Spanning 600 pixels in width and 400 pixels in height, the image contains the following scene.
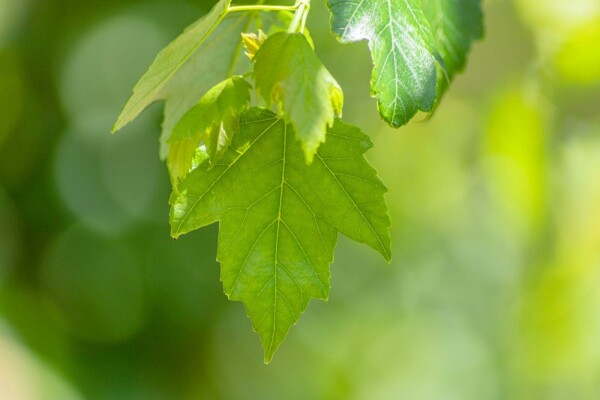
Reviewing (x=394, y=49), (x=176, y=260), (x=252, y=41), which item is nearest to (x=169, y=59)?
(x=252, y=41)

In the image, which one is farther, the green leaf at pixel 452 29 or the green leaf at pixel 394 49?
the green leaf at pixel 452 29

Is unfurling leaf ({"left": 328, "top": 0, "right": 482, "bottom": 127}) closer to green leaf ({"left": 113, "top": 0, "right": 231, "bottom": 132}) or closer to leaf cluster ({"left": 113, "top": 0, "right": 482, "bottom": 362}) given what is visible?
leaf cluster ({"left": 113, "top": 0, "right": 482, "bottom": 362})

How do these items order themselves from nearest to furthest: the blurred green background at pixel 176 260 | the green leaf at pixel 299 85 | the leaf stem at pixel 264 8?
the green leaf at pixel 299 85
the leaf stem at pixel 264 8
the blurred green background at pixel 176 260

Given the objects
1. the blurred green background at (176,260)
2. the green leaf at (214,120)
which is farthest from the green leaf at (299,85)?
the blurred green background at (176,260)

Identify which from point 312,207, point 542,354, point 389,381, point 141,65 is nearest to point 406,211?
point 389,381

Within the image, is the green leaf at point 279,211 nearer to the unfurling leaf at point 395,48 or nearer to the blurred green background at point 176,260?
the unfurling leaf at point 395,48

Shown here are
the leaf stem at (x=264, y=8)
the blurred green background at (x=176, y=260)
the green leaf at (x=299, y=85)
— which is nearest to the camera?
the green leaf at (x=299, y=85)

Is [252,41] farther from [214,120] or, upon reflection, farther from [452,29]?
[452,29]
